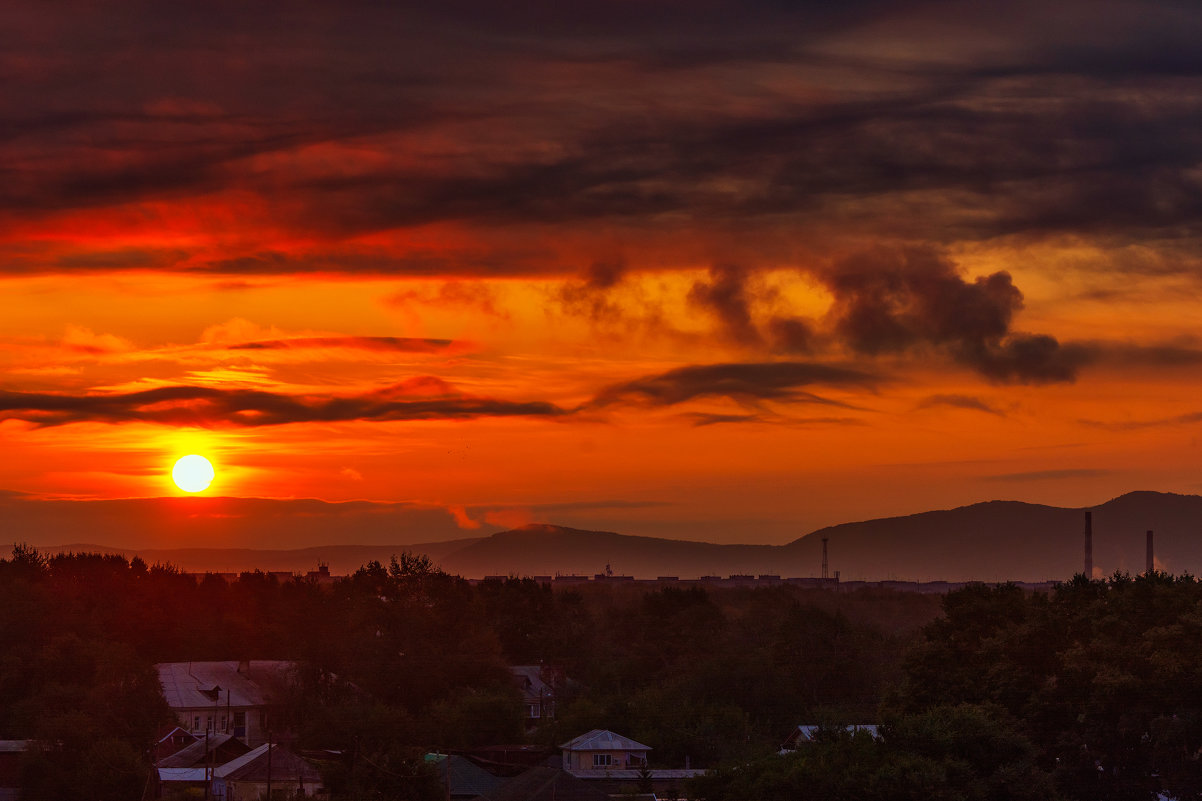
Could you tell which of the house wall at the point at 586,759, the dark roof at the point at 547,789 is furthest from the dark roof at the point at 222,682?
the dark roof at the point at 547,789

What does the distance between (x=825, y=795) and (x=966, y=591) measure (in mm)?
21281

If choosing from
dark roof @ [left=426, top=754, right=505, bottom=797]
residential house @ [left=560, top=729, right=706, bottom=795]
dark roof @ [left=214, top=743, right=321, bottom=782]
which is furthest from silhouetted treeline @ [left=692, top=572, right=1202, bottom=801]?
dark roof @ [left=214, top=743, right=321, bottom=782]

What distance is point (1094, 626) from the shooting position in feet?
202

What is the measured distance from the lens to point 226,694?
102 metres

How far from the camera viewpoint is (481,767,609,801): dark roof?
206 feet

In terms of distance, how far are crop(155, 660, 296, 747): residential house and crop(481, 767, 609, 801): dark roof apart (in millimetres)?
33531

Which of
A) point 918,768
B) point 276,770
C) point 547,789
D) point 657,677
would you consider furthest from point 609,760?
point 657,677

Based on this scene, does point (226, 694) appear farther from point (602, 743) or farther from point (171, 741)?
point (602, 743)

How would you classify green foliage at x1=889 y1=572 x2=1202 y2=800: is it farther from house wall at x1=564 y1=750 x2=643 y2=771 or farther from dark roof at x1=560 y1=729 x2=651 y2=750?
dark roof at x1=560 y1=729 x2=651 y2=750

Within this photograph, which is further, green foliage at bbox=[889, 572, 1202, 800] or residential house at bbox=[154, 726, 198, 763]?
residential house at bbox=[154, 726, 198, 763]

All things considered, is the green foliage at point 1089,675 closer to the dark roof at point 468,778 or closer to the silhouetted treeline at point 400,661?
the silhouetted treeline at point 400,661

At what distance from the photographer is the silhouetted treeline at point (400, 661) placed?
78.9 metres

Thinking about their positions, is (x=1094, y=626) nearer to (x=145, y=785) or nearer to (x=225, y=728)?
(x=145, y=785)

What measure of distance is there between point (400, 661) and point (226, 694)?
12064 millimetres
